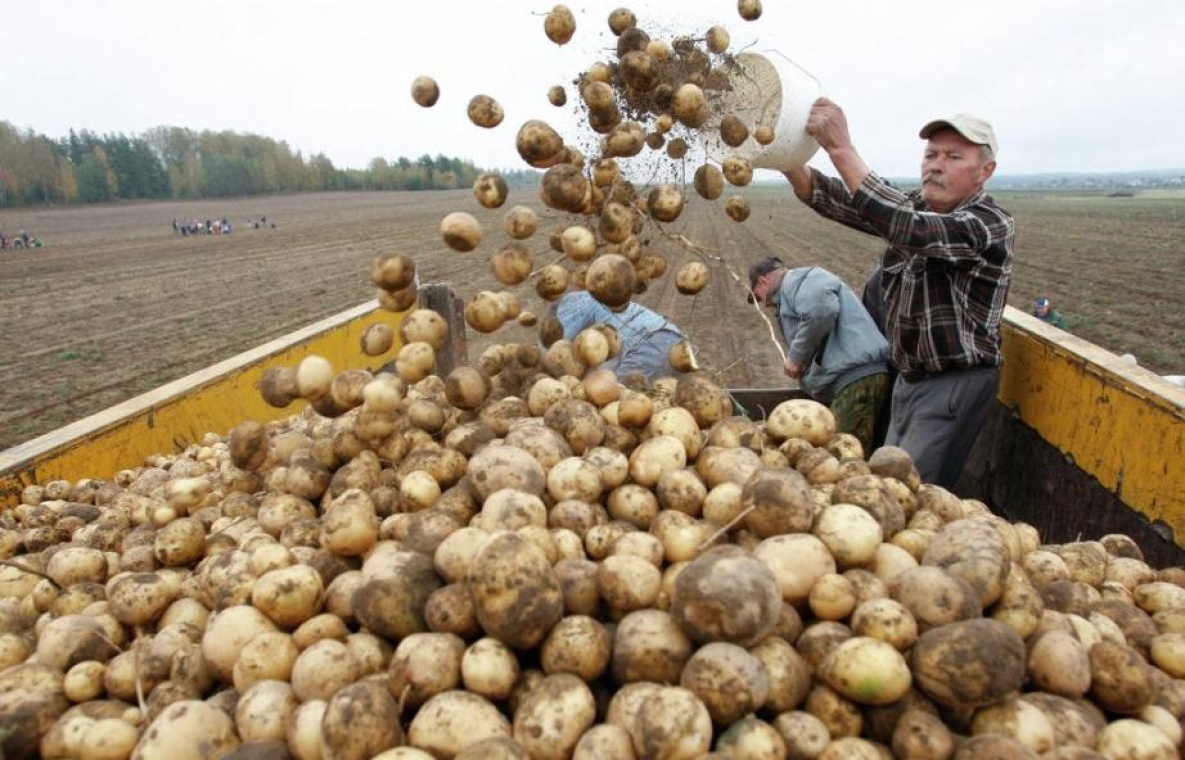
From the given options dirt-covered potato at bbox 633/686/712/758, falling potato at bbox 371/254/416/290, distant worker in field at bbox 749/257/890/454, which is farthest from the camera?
distant worker in field at bbox 749/257/890/454

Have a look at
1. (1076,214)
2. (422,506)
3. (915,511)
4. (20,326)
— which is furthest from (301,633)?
(1076,214)

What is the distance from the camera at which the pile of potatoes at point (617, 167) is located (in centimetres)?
325

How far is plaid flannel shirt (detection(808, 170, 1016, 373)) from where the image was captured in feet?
12.7

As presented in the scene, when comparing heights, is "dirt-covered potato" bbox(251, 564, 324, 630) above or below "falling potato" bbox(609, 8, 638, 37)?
below

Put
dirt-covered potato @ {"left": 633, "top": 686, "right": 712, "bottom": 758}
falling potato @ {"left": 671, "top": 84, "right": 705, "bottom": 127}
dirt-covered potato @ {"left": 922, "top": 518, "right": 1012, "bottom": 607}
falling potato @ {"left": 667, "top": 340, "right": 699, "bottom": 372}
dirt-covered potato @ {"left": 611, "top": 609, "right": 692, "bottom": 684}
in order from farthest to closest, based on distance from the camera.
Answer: falling potato @ {"left": 667, "top": 340, "right": 699, "bottom": 372}, falling potato @ {"left": 671, "top": 84, "right": 705, "bottom": 127}, dirt-covered potato @ {"left": 922, "top": 518, "right": 1012, "bottom": 607}, dirt-covered potato @ {"left": 611, "top": 609, "right": 692, "bottom": 684}, dirt-covered potato @ {"left": 633, "top": 686, "right": 712, "bottom": 758}

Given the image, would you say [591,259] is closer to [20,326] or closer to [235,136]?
[20,326]

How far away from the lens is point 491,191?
11.3 ft

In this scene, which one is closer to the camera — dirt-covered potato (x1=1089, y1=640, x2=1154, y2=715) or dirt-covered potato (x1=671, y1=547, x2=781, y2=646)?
dirt-covered potato (x1=671, y1=547, x2=781, y2=646)

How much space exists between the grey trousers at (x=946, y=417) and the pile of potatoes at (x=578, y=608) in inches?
48.7

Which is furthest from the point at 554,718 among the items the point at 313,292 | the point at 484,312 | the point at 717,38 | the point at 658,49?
the point at 313,292

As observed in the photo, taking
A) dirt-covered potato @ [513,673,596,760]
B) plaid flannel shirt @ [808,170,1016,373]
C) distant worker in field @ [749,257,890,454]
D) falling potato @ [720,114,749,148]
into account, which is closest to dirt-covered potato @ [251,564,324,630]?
dirt-covered potato @ [513,673,596,760]

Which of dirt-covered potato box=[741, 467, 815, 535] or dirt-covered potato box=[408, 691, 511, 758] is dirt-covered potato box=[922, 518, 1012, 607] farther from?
dirt-covered potato box=[408, 691, 511, 758]

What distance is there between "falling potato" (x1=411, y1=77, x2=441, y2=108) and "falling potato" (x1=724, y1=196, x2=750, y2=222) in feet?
5.02

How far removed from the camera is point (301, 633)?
2.37 meters
